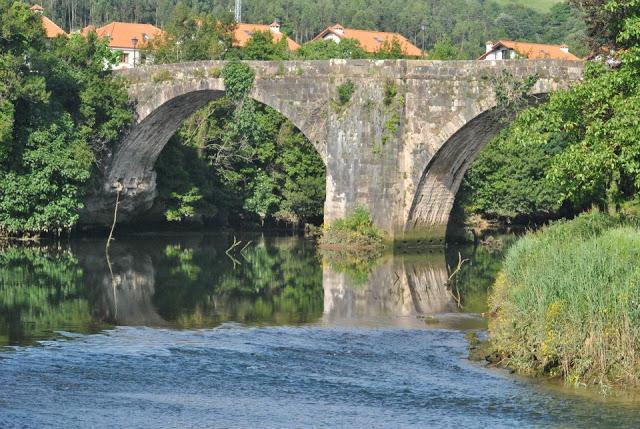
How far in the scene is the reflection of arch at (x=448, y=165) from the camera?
36.9 metres

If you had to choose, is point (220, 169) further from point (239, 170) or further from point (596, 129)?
point (596, 129)

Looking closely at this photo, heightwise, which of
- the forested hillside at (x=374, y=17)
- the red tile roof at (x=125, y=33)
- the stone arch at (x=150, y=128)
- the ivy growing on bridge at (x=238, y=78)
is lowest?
the stone arch at (x=150, y=128)

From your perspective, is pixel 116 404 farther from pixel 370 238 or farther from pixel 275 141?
pixel 275 141

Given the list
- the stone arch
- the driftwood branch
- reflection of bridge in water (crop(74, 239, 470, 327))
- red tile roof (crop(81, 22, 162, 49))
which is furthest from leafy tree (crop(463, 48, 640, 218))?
red tile roof (crop(81, 22, 162, 49))

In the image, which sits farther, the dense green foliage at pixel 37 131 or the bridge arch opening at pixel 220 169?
the bridge arch opening at pixel 220 169

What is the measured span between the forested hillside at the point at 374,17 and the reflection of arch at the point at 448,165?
76.7 metres

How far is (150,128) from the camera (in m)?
44.7

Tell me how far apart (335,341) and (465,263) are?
14.0 m

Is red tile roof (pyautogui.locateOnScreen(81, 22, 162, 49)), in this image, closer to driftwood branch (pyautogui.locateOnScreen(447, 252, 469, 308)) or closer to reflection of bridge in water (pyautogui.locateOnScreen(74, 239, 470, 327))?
reflection of bridge in water (pyautogui.locateOnScreen(74, 239, 470, 327))

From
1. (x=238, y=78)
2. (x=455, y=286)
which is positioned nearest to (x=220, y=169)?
(x=238, y=78)

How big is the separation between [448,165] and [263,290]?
11.3 m

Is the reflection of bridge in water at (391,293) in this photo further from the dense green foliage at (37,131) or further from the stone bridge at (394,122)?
the dense green foliage at (37,131)

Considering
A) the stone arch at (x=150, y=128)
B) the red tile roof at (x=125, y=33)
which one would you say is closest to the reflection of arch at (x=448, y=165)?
the stone arch at (x=150, y=128)

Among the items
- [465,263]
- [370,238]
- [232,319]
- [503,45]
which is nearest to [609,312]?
[232,319]
